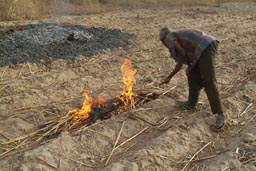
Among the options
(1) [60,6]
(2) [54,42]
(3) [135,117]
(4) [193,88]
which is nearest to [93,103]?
(3) [135,117]

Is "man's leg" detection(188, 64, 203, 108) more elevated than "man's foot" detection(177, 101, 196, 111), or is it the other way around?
"man's leg" detection(188, 64, 203, 108)

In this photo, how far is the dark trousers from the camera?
607 centimetres

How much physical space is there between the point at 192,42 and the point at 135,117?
59.4 inches

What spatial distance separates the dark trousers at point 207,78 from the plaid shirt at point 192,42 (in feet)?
0.26

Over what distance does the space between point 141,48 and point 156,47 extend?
1.38 ft

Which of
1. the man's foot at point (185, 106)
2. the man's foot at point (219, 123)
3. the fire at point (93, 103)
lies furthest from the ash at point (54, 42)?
the man's foot at point (219, 123)

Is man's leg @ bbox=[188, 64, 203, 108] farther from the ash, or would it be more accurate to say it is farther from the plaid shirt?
the ash

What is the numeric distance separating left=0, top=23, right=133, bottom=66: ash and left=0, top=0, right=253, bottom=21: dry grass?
2.74 meters

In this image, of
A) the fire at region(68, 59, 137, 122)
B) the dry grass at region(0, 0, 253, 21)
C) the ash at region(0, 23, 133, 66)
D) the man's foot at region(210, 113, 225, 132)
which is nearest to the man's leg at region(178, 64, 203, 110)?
the man's foot at region(210, 113, 225, 132)

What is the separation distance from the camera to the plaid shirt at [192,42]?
6.02m

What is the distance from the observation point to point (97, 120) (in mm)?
6398

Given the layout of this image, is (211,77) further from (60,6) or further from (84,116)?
(60,6)

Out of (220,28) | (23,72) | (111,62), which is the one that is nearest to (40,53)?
(23,72)

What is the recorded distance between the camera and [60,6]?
64.9 feet
